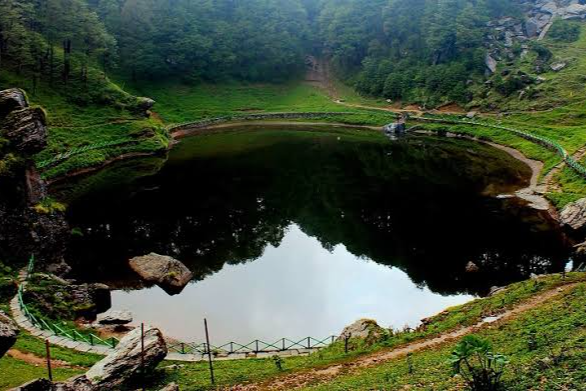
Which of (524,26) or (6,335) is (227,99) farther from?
(6,335)

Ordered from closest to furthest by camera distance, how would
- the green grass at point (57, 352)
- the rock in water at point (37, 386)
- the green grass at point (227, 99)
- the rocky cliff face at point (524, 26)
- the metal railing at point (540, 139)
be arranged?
the rock in water at point (37, 386)
the green grass at point (57, 352)
the metal railing at point (540, 139)
the rocky cliff face at point (524, 26)
the green grass at point (227, 99)

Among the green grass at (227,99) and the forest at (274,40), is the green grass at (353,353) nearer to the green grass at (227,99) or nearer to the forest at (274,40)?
the forest at (274,40)

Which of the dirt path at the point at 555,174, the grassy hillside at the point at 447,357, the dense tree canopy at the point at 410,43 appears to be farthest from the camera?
the dense tree canopy at the point at 410,43

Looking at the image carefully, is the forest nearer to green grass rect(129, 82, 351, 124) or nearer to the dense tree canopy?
the dense tree canopy

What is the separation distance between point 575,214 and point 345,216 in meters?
26.4

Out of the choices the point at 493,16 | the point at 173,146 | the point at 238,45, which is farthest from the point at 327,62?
the point at 173,146

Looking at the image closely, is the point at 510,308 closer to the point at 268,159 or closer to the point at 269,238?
the point at 269,238

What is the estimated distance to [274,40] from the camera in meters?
176

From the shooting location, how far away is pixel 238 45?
172m

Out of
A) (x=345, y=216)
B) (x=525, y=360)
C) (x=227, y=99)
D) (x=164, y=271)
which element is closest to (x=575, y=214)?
(x=345, y=216)

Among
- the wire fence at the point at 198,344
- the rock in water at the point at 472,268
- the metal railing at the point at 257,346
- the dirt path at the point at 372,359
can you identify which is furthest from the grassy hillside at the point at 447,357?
the rock in water at the point at 472,268

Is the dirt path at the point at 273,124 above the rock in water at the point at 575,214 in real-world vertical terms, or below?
above

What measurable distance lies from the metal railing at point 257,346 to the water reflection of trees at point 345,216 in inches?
552

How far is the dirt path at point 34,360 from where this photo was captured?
32.9m
